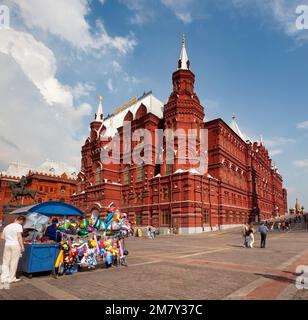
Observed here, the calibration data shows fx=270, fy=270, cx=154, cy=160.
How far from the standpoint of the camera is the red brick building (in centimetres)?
3967

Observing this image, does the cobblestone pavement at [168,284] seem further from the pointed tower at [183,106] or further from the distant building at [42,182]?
the distant building at [42,182]

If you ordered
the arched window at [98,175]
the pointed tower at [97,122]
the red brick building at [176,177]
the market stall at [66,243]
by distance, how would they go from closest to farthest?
the market stall at [66,243] → the red brick building at [176,177] → the arched window at [98,175] → the pointed tower at [97,122]

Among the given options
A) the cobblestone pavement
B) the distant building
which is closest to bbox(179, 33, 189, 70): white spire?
the cobblestone pavement

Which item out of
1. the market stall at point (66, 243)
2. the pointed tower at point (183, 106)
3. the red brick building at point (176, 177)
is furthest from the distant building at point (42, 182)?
the market stall at point (66, 243)

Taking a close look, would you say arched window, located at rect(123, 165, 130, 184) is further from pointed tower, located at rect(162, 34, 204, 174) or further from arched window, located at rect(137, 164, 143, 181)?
pointed tower, located at rect(162, 34, 204, 174)

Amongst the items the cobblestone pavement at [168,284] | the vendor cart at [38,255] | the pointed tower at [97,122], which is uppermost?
the pointed tower at [97,122]

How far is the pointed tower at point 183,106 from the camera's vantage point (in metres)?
42.4

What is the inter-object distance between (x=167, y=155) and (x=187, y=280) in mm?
34371

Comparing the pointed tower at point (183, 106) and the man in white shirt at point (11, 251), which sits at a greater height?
the pointed tower at point (183, 106)

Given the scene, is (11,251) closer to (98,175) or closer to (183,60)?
(183,60)

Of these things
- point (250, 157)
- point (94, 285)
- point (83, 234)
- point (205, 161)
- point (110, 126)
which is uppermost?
point (110, 126)

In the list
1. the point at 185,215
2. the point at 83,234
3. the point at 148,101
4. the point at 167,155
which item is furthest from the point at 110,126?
the point at 83,234

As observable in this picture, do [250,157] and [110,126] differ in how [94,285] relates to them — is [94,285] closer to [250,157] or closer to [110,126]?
[110,126]
